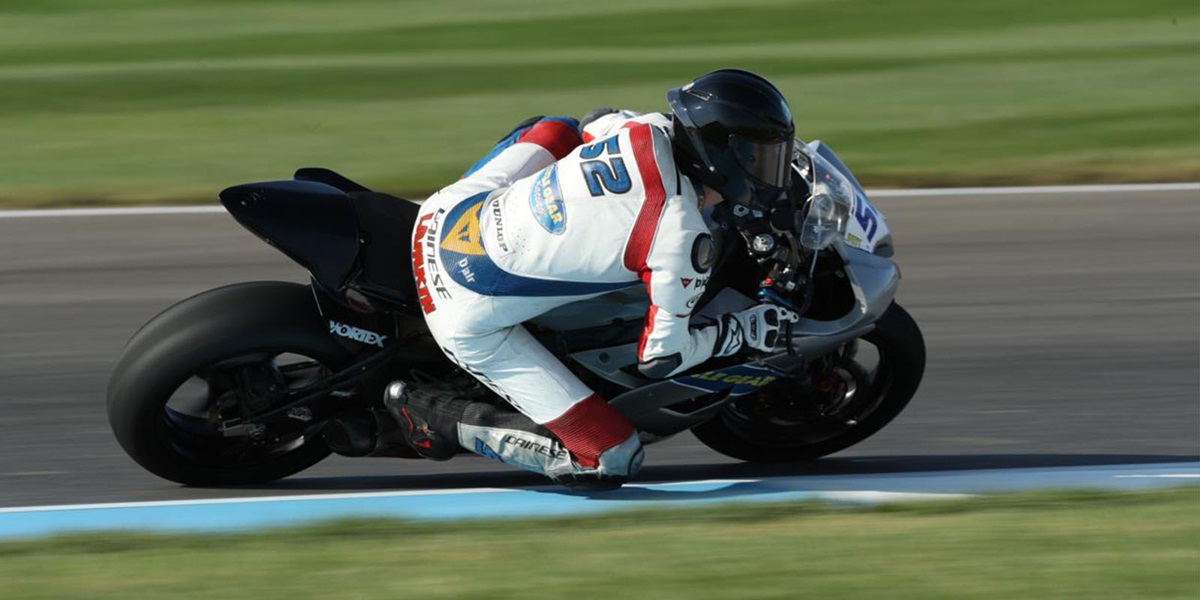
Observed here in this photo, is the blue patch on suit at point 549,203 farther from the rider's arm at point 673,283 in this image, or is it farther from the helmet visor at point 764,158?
the helmet visor at point 764,158

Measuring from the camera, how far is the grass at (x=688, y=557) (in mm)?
4270

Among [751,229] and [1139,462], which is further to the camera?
[1139,462]

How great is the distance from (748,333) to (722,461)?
3.58 ft

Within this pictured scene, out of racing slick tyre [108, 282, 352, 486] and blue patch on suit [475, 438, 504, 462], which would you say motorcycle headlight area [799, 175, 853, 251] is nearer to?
blue patch on suit [475, 438, 504, 462]

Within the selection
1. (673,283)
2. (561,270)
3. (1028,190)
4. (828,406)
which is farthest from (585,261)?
(1028,190)

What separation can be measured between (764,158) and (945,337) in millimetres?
2911

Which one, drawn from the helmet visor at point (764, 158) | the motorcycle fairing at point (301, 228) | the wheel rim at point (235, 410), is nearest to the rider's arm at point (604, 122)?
the helmet visor at point (764, 158)

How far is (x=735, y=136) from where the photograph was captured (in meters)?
4.85

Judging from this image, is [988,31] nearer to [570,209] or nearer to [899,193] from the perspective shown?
[899,193]

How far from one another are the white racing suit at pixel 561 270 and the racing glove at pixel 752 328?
0.04 meters

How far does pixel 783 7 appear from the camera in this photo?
16.4m

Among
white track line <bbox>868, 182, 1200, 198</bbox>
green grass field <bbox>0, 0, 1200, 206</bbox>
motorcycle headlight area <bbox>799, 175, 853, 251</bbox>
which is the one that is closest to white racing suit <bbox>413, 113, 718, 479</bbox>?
motorcycle headlight area <bbox>799, 175, 853, 251</bbox>

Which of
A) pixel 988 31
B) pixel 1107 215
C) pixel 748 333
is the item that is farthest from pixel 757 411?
pixel 988 31

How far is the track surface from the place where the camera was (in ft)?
19.8
